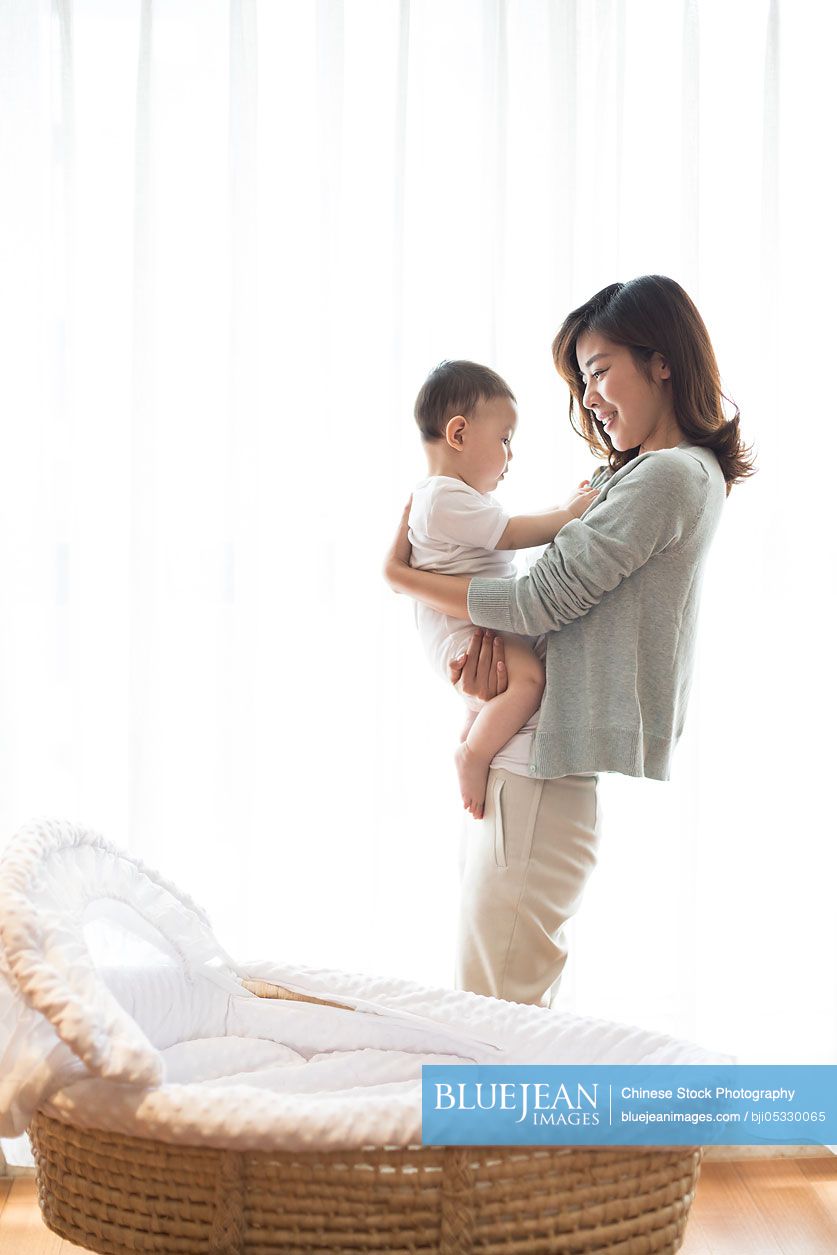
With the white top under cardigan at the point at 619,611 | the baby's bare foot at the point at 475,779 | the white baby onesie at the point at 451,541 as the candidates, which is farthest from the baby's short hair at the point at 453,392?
the baby's bare foot at the point at 475,779

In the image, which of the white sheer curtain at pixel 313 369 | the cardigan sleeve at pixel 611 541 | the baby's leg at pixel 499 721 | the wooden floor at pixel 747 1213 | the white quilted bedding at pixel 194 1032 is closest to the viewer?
the white quilted bedding at pixel 194 1032

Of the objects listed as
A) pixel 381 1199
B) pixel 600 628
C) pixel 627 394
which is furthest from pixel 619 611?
pixel 381 1199

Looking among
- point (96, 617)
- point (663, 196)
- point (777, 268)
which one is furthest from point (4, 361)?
point (777, 268)

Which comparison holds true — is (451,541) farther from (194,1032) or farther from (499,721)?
(194,1032)

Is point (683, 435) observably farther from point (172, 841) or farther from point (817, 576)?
point (172, 841)

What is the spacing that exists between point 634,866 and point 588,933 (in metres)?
0.17

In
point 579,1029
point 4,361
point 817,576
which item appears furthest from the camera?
point 817,576

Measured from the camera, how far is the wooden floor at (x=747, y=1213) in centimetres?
186

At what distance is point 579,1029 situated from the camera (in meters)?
1.41

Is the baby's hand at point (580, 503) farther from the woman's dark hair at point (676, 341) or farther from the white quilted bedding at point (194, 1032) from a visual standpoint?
the white quilted bedding at point (194, 1032)

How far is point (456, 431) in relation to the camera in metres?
1.80

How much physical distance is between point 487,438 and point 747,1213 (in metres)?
1.55
